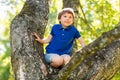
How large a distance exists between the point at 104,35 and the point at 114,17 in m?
7.32

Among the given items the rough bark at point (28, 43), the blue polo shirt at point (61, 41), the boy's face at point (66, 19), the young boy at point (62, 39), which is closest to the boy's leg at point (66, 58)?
the young boy at point (62, 39)

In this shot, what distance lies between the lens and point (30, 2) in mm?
5262

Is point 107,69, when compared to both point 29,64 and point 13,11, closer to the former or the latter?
point 29,64

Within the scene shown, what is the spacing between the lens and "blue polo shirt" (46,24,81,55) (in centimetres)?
500

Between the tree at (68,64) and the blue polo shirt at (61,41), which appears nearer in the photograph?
the tree at (68,64)

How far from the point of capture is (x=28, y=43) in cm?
452

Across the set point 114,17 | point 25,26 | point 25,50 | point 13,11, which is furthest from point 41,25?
point 13,11

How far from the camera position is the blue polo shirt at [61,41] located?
5.00 metres

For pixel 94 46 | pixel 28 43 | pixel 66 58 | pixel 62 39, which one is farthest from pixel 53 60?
pixel 94 46

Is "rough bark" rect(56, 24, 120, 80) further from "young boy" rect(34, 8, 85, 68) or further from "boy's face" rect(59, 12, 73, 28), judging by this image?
"boy's face" rect(59, 12, 73, 28)

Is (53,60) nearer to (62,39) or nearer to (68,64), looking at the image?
(62,39)

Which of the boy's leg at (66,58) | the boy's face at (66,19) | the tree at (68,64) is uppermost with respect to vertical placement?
the boy's face at (66,19)

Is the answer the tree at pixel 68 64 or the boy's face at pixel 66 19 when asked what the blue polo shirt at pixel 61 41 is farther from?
the tree at pixel 68 64

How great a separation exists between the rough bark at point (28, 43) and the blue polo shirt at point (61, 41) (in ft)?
0.79
